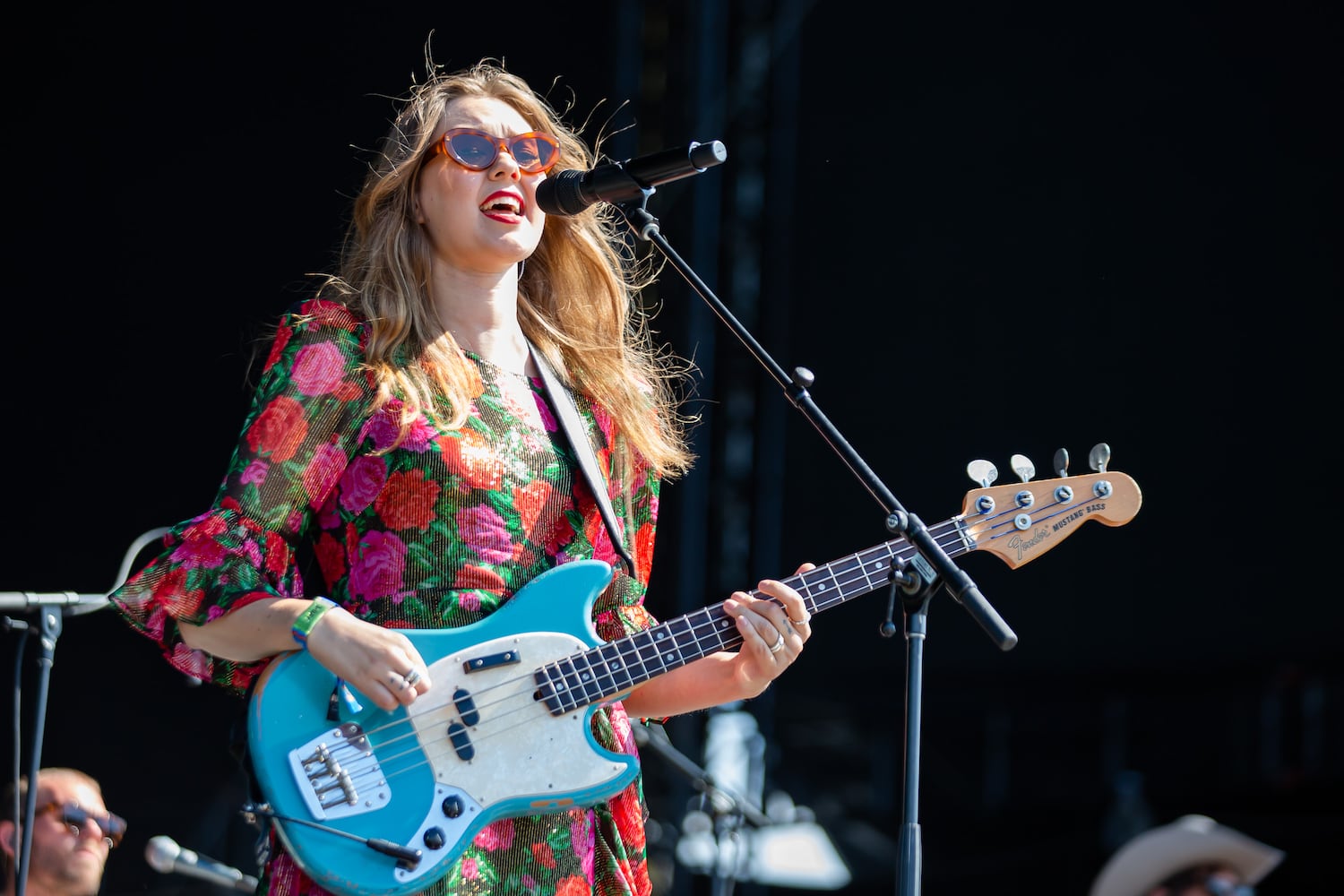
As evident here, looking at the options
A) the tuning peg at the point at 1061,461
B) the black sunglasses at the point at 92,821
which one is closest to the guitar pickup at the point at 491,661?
the tuning peg at the point at 1061,461

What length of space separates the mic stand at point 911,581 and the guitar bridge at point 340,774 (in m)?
0.79

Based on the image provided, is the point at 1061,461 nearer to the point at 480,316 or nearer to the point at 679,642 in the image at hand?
the point at 679,642

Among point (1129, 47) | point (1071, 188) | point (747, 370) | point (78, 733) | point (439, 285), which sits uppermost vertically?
point (1129, 47)

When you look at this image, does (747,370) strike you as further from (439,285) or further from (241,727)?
(241,727)

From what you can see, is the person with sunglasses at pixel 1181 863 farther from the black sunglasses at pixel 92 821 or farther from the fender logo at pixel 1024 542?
the black sunglasses at pixel 92 821

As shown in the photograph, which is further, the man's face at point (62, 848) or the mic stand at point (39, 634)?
the man's face at point (62, 848)

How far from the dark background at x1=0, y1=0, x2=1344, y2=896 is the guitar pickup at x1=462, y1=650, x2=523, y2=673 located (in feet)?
8.24

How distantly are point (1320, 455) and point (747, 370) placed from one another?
206 cm

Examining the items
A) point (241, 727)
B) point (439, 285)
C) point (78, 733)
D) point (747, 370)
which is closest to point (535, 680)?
point (241, 727)

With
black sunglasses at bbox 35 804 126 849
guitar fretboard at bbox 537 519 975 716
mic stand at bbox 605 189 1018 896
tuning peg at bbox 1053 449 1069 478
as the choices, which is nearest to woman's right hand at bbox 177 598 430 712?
guitar fretboard at bbox 537 519 975 716

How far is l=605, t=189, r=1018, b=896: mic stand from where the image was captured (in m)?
2.09

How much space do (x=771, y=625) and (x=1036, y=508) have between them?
583mm

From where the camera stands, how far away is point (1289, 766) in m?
4.83

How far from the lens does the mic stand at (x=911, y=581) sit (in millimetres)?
2092
